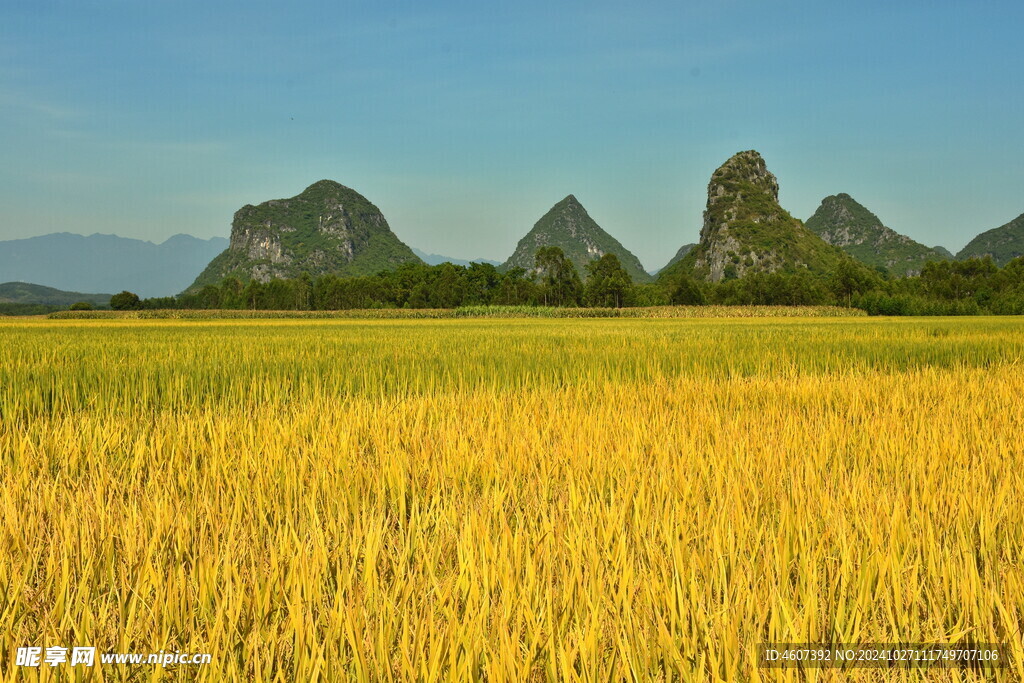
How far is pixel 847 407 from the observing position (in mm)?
4652

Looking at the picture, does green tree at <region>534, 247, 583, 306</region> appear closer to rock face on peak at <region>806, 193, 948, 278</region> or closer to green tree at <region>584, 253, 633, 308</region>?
green tree at <region>584, 253, 633, 308</region>

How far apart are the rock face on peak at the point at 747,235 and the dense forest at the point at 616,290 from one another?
14230 millimetres

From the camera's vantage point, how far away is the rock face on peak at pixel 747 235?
126 metres

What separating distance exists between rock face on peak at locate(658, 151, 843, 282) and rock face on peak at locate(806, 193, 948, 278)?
2727cm

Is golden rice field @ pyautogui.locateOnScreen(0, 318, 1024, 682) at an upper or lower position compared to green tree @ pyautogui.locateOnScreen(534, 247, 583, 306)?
lower

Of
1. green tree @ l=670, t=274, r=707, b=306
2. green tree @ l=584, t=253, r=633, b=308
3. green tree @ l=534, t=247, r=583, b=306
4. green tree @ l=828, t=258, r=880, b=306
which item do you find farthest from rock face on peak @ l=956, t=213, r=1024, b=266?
green tree @ l=534, t=247, r=583, b=306

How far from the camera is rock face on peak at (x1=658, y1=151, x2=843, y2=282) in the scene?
12610 cm

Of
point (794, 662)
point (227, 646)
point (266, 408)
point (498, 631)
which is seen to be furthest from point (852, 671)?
point (266, 408)

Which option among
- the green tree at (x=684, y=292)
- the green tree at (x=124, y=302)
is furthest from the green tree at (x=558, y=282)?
the green tree at (x=124, y=302)

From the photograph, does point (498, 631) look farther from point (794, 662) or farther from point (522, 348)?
point (522, 348)

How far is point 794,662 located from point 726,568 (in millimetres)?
512

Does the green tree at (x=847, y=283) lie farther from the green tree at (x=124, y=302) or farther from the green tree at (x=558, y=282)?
the green tree at (x=124, y=302)

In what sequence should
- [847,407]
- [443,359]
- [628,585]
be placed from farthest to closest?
[443,359]
[847,407]
[628,585]

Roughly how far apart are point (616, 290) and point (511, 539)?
77.5m
